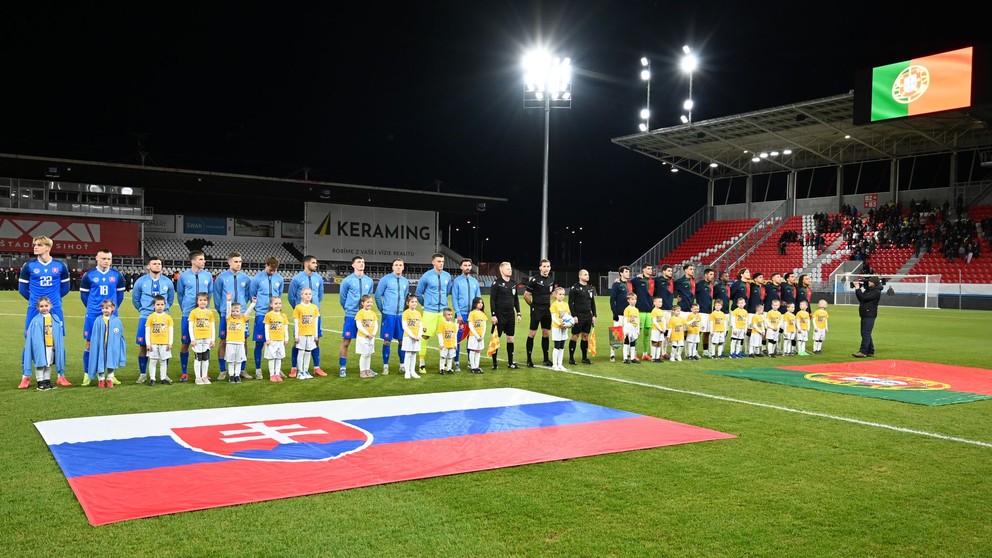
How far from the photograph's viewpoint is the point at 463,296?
37.8 ft

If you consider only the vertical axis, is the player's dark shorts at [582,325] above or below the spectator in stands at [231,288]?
below

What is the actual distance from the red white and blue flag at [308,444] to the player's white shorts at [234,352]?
2.17 meters

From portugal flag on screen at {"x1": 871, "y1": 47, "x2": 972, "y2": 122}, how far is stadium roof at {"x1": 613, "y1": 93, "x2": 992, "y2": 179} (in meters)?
3.46

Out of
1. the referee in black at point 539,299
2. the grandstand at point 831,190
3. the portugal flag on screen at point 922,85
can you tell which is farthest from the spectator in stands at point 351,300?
the grandstand at point 831,190

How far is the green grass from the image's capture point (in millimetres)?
3877

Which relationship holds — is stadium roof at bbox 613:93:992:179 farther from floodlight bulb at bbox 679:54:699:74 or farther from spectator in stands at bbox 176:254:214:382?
spectator in stands at bbox 176:254:214:382

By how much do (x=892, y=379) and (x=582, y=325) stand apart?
15.7 ft

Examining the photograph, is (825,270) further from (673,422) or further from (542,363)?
(673,422)

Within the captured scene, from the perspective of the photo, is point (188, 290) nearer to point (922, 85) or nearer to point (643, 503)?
point (643, 503)

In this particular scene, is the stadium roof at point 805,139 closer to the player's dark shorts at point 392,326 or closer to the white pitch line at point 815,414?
the white pitch line at point 815,414

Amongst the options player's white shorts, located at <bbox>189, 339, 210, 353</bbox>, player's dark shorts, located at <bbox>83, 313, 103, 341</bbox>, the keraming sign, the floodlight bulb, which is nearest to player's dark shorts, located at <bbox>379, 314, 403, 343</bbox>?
player's white shorts, located at <bbox>189, 339, 210, 353</bbox>

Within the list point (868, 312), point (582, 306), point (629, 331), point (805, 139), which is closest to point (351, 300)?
point (582, 306)

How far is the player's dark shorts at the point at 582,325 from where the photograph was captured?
12281 millimetres

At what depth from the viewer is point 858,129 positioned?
122 ft
